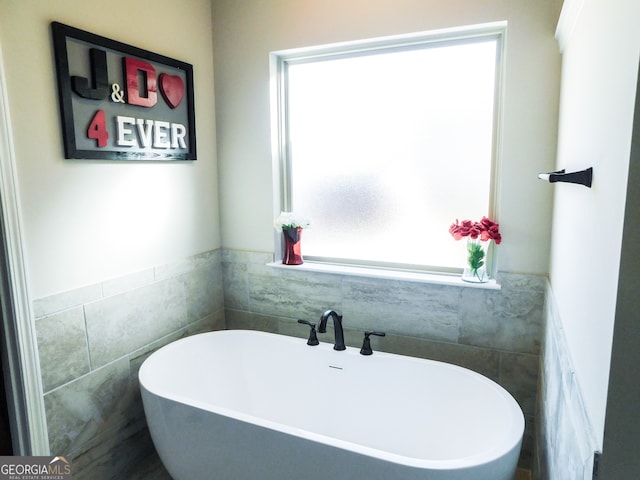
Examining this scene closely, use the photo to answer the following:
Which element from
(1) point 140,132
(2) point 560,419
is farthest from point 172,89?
(2) point 560,419

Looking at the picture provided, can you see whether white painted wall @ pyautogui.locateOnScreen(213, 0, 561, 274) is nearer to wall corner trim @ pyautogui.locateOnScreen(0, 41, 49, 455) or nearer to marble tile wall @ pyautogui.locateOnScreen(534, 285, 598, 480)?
marble tile wall @ pyautogui.locateOnScreen(534, 285, 598, 480)

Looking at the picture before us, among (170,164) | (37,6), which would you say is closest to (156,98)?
(170,164)

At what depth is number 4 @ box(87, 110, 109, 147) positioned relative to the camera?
1.94 m

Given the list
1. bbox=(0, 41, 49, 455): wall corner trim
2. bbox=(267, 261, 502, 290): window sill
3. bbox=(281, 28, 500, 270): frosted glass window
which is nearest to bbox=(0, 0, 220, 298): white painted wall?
bbox=(0, 41, 49, 455): wall corner trim

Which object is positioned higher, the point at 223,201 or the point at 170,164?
the point at 170,164

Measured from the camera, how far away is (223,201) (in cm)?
282

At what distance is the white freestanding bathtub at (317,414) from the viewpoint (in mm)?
1522

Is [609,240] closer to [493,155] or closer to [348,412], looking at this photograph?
[493,155]

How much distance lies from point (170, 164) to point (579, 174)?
79.5 inches

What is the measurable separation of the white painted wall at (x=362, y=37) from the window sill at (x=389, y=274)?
0.47 feet

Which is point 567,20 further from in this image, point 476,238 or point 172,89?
point 172,89

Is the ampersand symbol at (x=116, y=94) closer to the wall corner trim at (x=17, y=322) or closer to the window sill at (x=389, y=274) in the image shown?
the wall corner trim at (x=17, y=322)

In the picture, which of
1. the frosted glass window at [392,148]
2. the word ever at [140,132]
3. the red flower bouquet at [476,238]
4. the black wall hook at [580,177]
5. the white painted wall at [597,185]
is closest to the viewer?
the white painted wall at [597,185]

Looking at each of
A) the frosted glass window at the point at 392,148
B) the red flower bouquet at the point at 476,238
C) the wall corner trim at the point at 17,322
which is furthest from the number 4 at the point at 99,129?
the red flower bouquet at the point at 476,238
